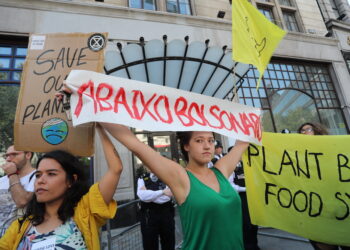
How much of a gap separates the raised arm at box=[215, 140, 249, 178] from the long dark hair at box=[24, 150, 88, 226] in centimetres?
125

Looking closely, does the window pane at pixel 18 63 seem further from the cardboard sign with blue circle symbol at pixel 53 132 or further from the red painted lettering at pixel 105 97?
the red painted lettering at pixel 105 97

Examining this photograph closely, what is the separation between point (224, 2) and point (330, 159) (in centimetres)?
922

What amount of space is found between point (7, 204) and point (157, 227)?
2157 millimetres

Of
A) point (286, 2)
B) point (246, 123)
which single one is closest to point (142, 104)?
point (246, 123)

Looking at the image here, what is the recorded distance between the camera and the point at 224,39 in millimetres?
8203

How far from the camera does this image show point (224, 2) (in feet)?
29.9

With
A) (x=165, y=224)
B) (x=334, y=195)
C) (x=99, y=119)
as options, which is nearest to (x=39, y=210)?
(x=99, y=119)

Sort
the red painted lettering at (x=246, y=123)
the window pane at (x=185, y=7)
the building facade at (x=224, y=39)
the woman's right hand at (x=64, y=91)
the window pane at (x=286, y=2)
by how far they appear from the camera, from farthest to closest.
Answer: the window pane at (x=286, y=2)
the window pane at (x=185, y=7)
the building facade at (x=224, y=39)
the red painted lettering at (x=246, y=123)
the woman's right hand at (x=64, y=91)

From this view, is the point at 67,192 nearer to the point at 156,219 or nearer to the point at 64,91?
the point at 64,91

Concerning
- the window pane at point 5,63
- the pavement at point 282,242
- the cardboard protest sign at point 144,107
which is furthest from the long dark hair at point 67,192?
the window pane at point 5,63

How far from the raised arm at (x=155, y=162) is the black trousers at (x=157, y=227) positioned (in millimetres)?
2012

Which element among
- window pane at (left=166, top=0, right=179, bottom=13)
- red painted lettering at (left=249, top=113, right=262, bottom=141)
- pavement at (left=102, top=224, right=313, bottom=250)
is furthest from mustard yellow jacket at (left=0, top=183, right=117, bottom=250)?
window pane at (left=166, top=0, right=179, bottom=13)

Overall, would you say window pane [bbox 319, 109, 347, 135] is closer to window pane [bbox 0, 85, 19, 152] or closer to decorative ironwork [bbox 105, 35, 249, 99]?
decorative ironwork [bbox 105, 35, 249, 99]

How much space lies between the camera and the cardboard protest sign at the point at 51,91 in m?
1.63
